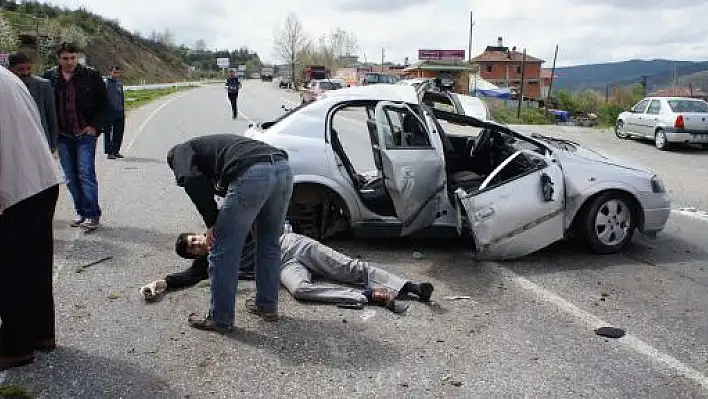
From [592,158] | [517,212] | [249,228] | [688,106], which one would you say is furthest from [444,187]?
[688,106]

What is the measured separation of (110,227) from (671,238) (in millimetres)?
5973

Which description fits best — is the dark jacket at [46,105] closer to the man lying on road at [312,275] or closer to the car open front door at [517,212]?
the man lying on road at [312,275]

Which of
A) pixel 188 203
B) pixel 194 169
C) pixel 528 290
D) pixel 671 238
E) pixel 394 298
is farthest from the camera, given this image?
pixel 188 203

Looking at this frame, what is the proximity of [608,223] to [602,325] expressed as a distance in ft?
6.42

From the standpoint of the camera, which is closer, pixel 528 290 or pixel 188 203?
pixel 528 290

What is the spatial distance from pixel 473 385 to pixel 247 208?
1.66 m

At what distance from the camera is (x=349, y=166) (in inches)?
262

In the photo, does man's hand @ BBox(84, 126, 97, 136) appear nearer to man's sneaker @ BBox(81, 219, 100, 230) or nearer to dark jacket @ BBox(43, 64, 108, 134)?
dark jacket @ BBox(43, 64, 108, 134)

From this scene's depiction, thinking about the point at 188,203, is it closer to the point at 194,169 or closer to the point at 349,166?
the point at 349,166

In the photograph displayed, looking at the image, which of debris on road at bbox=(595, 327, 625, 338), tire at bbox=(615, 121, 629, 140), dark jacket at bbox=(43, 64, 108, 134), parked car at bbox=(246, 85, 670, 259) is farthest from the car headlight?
tire at bbox=(615, 121, 629, 140)

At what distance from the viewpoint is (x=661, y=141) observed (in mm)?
17938

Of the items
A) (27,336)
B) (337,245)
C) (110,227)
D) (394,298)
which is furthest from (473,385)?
(110,227)

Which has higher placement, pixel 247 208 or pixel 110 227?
pixel 247 208

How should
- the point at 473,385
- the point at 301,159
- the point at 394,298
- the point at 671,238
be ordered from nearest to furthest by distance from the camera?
the point at 473,385 → the point at 394,298 → the point at 301,159 → the point at 671,238
